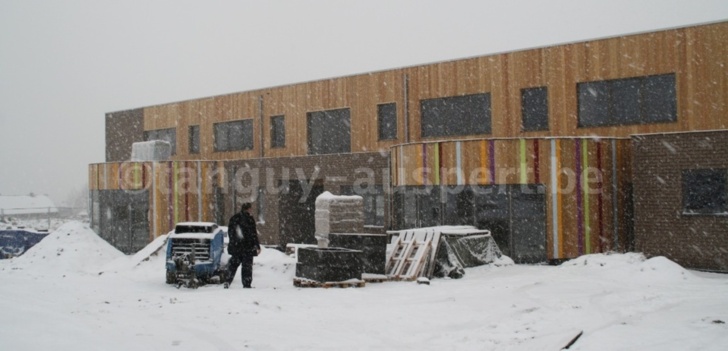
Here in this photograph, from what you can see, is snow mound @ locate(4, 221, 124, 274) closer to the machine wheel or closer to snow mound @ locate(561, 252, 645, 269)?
the machine wheel

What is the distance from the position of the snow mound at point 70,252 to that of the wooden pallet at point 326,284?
1005 centimetres

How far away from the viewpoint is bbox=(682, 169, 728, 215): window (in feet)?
53.2

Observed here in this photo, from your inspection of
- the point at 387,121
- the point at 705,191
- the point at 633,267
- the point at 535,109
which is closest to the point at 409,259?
the point at 633,267

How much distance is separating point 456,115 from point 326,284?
1121 cm

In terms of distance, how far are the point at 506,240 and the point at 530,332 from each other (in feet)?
31.3

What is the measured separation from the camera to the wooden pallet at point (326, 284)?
13547mm

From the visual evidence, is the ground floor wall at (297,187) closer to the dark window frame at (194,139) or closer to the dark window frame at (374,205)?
the dark window frame at (374,205)

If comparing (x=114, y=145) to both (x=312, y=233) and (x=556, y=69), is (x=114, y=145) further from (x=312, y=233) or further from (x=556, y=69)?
(x=556, y=69)

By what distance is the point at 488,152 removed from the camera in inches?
724

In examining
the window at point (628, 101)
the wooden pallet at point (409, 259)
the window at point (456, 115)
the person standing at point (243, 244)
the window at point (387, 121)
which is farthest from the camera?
the window at point (387, 121)

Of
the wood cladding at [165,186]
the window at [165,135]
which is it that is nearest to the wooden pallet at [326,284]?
the wood cladding at [165,186]

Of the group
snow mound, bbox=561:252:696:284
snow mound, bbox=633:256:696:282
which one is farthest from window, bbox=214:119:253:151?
snow mound, bbox=633:256:696:282

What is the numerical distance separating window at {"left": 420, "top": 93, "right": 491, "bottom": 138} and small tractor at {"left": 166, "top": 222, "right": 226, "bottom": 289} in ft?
34.5

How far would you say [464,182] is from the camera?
730 inches
